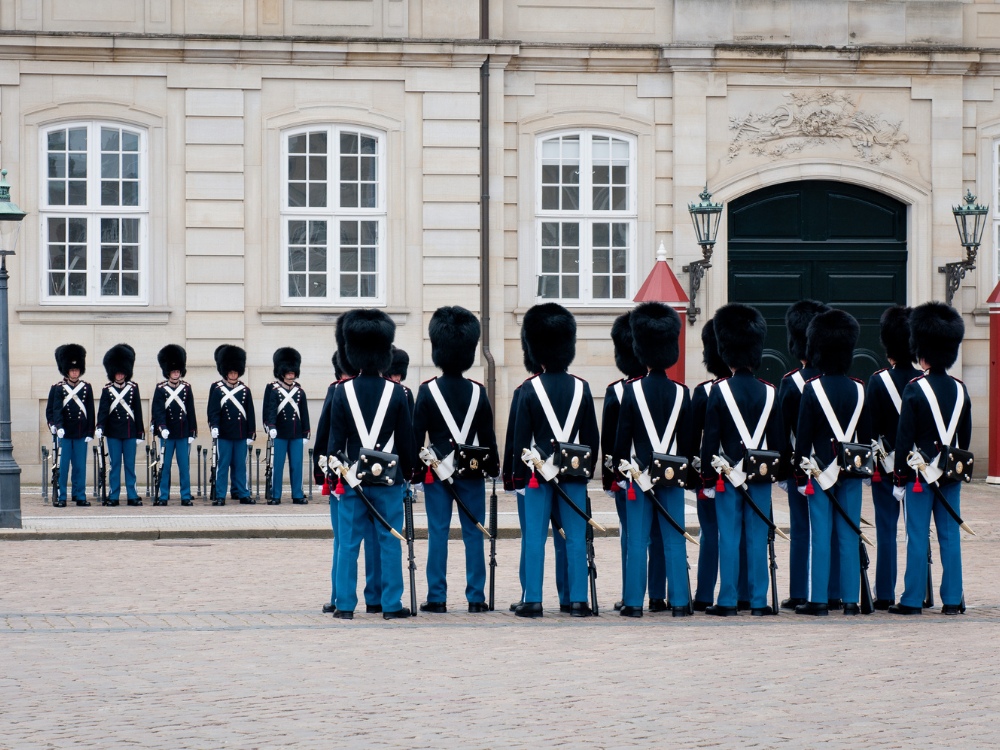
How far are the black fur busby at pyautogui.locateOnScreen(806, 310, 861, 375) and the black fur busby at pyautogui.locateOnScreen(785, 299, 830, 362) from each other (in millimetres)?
422

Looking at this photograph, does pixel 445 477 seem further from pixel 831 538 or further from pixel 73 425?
pixel 73 425

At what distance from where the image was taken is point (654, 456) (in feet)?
30.3

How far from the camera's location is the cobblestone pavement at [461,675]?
6.19 m

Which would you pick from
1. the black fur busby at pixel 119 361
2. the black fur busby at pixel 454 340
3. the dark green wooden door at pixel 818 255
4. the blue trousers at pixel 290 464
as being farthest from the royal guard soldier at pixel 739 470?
the dark green wooden door at pixel 818 255

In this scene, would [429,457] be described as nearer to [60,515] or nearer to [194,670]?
[194,670]

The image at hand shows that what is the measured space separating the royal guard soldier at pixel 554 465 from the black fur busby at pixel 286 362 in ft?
26.3

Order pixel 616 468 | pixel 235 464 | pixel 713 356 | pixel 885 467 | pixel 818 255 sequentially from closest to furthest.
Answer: pixel 616 468 → pixel 885 467 → pixel 713 356 → pixel 235 464 → pixel 818 255

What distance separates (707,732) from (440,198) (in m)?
12.9

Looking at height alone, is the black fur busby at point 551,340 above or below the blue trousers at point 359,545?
above

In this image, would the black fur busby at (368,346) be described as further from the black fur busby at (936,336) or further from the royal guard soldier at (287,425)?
the royal guard soldier at (287,425)

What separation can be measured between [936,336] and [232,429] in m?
8.58

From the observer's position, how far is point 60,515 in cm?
1512

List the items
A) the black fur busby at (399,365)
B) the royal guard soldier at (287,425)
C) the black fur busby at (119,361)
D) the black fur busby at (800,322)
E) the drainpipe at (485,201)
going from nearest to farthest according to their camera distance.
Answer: the black fur busby at (800,322), the black fur busby at (399,365), the black fur busby at (119,361), the royal guard soldier at (287,425), the drainpipe at (485,201)

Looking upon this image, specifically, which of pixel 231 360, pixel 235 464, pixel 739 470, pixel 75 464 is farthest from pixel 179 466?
pixel 739 470
